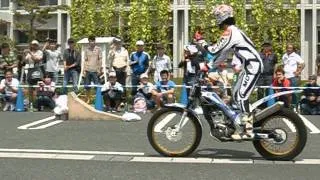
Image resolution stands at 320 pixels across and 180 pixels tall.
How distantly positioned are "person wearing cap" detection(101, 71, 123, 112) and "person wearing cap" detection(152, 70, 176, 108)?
3.12ft

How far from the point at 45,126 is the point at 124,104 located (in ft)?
14.2

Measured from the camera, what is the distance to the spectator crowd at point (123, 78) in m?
16.6

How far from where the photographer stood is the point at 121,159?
30.0 ft

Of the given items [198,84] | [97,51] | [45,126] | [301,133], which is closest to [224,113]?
[198,84]

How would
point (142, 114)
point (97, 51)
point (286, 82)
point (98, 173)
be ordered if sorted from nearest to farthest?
point (98, 173) < point (142, 114) < point (286, 82) < point (97, 51)

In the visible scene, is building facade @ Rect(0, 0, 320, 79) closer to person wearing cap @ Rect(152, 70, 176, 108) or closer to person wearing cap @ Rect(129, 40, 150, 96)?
person wearing cap @ Rect(129, 40, 150, 96)

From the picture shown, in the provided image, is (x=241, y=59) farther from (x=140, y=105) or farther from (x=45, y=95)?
(x=45, y=95)

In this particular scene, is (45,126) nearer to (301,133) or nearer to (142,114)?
(142,114)

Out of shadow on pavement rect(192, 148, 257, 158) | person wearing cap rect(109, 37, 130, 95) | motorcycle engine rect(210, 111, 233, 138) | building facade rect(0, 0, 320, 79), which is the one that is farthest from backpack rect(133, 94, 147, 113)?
building facade rect(0, 0, 320, 79)

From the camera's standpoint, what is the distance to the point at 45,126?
13.2 meters

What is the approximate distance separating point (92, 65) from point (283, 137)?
9.90 meters

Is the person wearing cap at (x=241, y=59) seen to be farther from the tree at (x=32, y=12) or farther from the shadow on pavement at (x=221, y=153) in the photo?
the tree at (x=32, y=12)

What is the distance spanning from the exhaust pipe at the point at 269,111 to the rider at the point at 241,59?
145 millimetres

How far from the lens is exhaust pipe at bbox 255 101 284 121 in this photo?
897 cm
